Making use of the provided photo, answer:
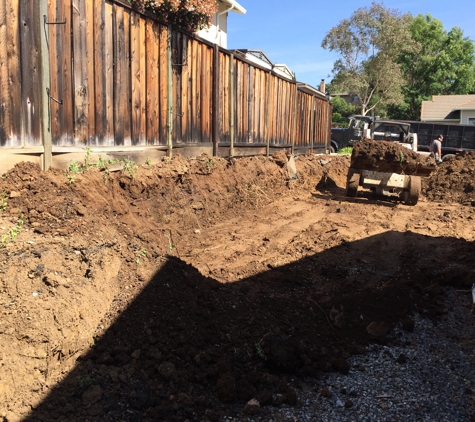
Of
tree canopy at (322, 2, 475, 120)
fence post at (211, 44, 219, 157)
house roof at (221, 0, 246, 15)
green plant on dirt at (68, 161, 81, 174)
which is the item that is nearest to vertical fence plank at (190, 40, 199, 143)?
fence post at (211, 44, 219, 157)

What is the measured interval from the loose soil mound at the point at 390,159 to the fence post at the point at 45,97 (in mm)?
7938

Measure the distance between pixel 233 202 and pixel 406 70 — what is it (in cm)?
4970

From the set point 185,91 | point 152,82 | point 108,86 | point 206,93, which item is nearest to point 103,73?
point 108,86

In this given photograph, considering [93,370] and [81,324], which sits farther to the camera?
[81,324]

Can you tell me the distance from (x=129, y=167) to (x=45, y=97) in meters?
1.50

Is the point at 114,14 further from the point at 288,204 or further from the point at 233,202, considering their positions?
the point at 288,204

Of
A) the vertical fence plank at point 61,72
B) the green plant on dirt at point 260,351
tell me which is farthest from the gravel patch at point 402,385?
the vertical fence plank at point 61,72

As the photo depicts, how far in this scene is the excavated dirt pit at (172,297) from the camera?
9.89 ft

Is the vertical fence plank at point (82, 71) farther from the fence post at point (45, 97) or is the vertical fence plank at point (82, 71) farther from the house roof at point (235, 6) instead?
the house roof at point (235, 6)

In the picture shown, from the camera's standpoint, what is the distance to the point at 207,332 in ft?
12.7

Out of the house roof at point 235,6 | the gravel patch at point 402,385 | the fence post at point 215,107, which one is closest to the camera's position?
the gravel patch at point 402,385

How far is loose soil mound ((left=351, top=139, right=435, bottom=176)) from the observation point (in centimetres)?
1089

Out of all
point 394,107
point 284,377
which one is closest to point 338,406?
point 284,377

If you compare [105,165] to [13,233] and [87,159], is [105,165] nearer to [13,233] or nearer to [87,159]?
[87,159]
